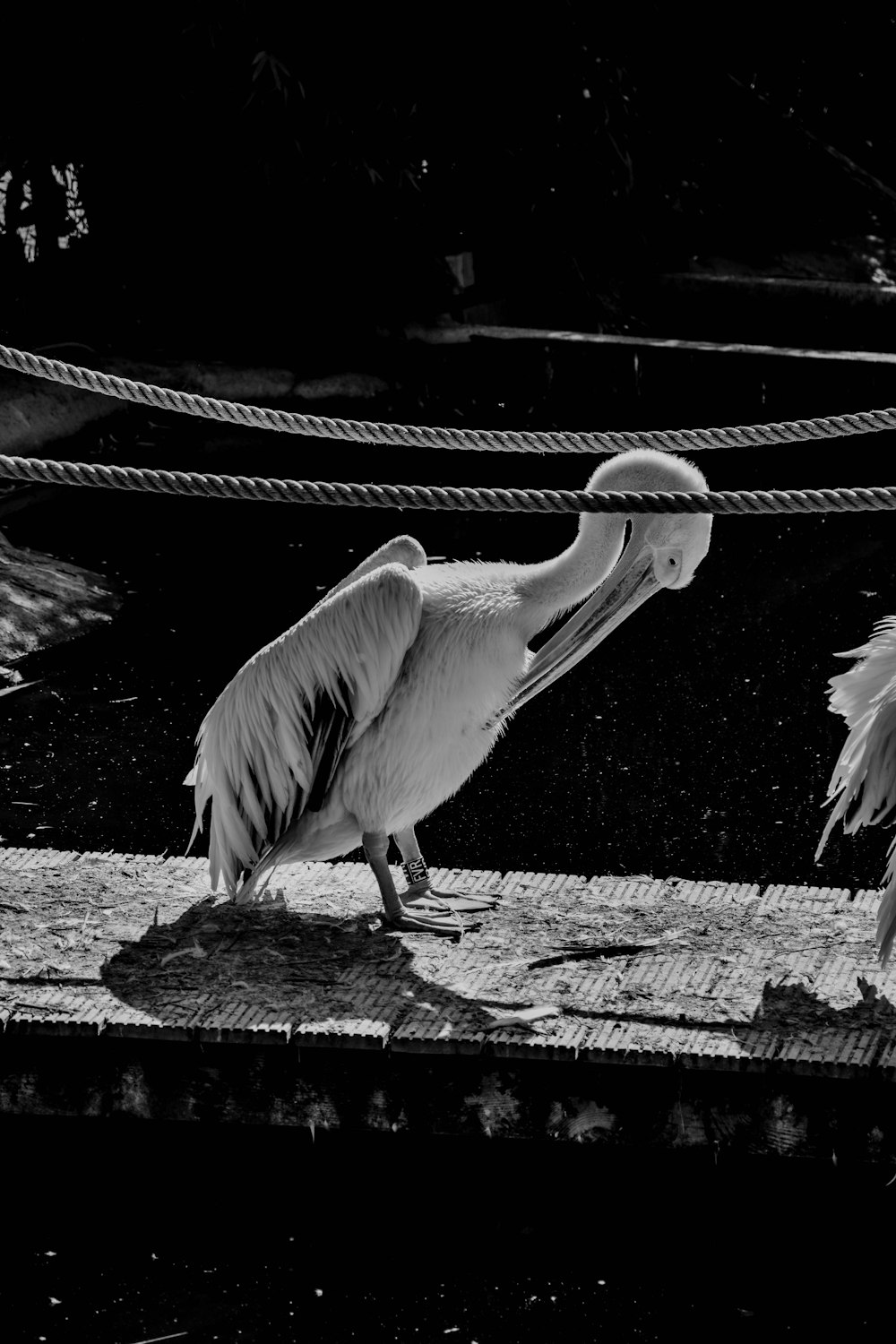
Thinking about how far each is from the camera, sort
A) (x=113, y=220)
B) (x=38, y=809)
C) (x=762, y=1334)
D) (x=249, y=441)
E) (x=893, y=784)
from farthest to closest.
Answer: (x=113, y=220) < (x=249, y=441) < (x=38, y=809) < (x=893, y=784) < (x=762, y=1334)

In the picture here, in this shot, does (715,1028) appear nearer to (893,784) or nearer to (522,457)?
(893,784)

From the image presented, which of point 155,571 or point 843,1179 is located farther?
point 155,571

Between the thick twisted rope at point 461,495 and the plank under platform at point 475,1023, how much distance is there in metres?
0.78

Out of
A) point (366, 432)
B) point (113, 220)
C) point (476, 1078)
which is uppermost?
point (113, 220)

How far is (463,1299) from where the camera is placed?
2.59 metres

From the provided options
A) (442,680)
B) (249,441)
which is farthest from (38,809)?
(249,441)

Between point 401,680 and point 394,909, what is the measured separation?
405mm

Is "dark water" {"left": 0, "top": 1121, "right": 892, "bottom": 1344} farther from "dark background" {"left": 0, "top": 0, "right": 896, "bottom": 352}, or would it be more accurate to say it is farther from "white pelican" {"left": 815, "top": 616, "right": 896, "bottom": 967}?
"dark background" {"left": 0, "top": 0, "right": 896, "bottom": 352}

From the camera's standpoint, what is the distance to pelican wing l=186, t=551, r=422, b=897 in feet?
9.96

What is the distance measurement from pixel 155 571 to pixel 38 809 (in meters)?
2.29

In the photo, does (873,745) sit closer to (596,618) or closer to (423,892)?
(596,618)

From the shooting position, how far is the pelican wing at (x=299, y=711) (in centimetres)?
304

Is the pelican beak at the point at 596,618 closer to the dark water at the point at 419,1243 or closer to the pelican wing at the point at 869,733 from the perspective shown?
the pelican wing at the point at 869,733

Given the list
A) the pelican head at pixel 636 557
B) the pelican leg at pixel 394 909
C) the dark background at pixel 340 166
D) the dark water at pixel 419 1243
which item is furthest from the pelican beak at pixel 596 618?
the dark background at pixel 340 166
